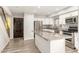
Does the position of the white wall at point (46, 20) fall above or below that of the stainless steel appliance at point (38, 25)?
above

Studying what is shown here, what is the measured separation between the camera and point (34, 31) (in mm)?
1485

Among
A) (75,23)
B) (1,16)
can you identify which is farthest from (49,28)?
(1,16)

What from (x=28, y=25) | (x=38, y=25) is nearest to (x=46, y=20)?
(x=38, y=25)

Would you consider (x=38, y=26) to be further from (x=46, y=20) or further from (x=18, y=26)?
(x=18, y=26)

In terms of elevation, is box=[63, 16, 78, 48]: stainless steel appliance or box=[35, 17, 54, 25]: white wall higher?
box=[35, 17, 54, 25]: white wall

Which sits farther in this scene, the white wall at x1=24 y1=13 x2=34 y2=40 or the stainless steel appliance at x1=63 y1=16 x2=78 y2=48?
the white wall at x1=24 y1=13 x2=34 y2=40

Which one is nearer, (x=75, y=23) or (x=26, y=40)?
(x=75, y=23)

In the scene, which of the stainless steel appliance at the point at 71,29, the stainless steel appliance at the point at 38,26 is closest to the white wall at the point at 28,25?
the stainless steel appliance at the point at 38,26

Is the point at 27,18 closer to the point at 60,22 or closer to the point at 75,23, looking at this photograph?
the point at 60,22

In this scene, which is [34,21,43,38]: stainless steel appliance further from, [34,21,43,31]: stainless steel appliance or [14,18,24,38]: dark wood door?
[14,18,24,38]: dark wood door

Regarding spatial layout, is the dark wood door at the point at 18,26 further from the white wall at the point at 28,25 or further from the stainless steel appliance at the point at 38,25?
the stainless steel appliance at the point at 38,25

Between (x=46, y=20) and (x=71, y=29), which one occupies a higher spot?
(x=46, y=20)

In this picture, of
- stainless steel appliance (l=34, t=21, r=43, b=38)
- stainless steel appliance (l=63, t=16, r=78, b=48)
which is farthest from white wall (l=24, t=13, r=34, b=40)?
stainless steel appliance (l=63, t=16, r=78, b=48)
